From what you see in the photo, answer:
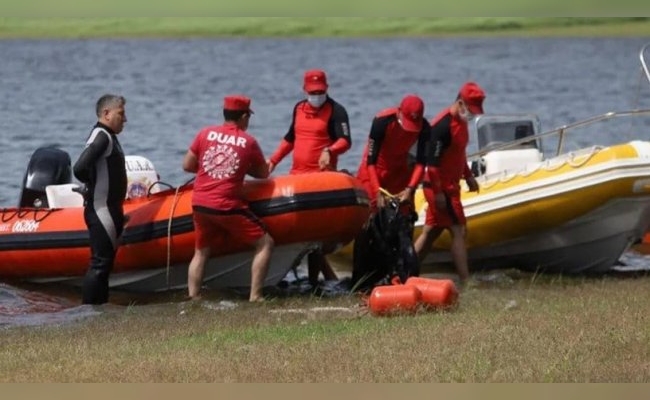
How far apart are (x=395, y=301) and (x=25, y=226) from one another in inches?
142

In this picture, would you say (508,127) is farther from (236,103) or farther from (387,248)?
(236,103)

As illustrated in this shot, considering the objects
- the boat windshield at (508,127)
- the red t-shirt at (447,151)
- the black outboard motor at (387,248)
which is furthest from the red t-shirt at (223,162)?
the boat windshield at (508,127)

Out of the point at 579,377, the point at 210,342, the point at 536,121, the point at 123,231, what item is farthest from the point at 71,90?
the point at 579,377

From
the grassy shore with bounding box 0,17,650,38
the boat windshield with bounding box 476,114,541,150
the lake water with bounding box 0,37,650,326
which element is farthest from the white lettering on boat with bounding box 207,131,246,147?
the lake water with bounding box 0,37,650,326

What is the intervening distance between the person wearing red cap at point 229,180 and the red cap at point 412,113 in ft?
3.59

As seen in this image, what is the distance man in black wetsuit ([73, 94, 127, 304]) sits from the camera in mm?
8633

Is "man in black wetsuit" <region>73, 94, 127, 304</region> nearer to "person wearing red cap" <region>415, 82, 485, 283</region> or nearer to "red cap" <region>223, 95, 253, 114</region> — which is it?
"red cap" <region>223, 95, 253, 114</region>

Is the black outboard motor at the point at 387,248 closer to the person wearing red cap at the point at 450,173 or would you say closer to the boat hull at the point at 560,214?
the person wearing red cap at the point at 450,173

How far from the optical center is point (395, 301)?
7445mm

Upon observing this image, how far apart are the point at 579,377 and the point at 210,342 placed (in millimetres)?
2515

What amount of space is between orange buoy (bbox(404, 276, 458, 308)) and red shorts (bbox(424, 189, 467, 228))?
5.89ft

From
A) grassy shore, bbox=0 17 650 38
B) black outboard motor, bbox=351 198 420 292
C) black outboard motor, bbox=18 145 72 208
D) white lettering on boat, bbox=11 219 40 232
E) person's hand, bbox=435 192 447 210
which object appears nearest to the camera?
grassy shore, bbox=0 17 650 38

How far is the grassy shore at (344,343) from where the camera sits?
16.3 feet

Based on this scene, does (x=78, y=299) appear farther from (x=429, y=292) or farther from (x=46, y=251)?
(x=429, y=292)
